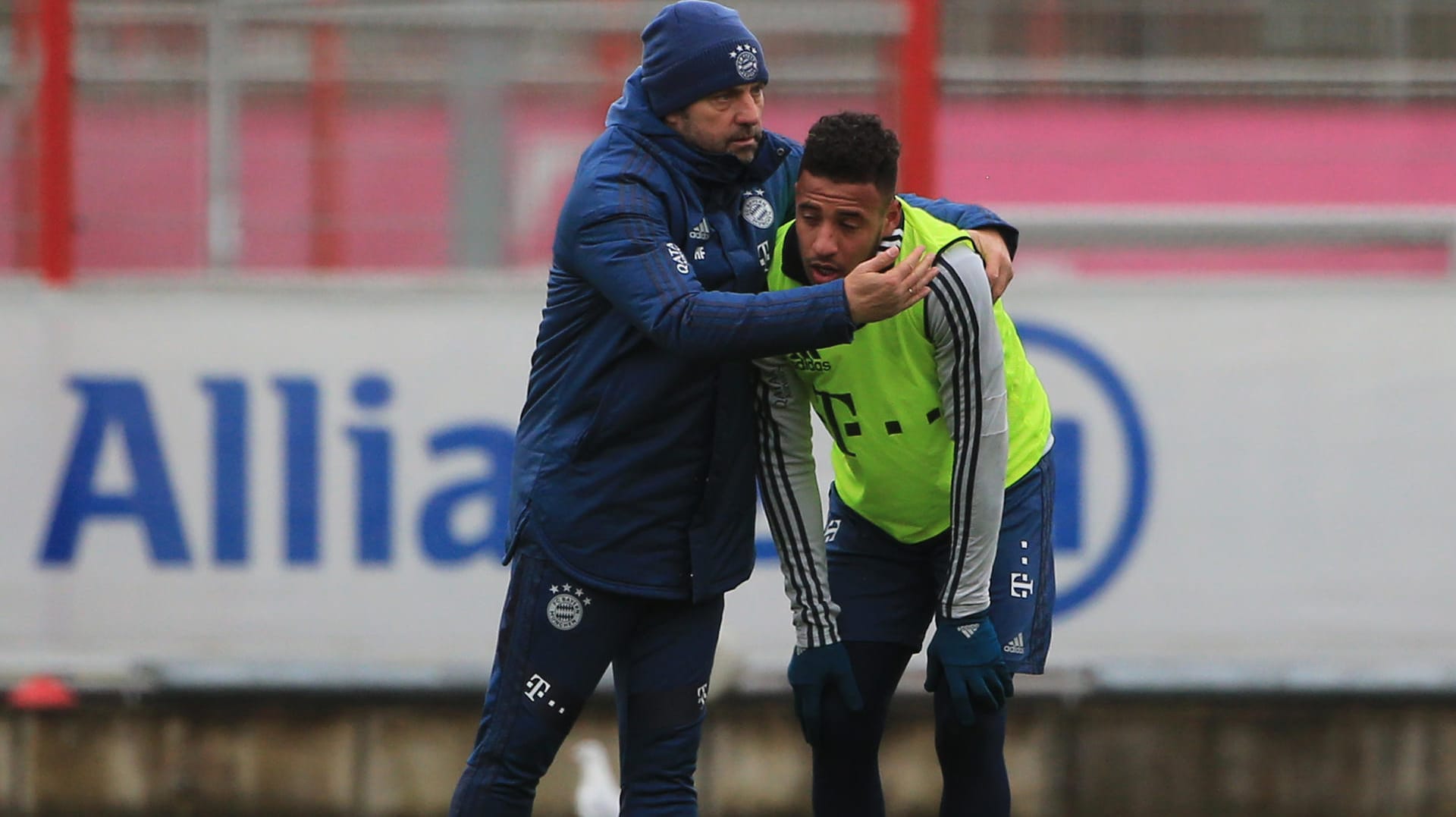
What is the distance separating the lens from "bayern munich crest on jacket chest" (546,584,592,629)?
3781mm

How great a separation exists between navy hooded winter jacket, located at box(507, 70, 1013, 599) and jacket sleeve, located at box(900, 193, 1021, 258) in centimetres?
32

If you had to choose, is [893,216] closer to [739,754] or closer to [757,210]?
[757,210]

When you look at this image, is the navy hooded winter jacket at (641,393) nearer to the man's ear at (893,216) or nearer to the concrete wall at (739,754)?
the man's ear at (893,216)

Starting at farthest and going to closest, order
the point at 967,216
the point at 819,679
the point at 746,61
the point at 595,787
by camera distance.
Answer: the point at 595,787
the point at 967,216
the point at 819,679
the point at 746,61

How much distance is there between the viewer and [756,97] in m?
3.71

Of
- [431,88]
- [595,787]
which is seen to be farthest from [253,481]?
[595,787]

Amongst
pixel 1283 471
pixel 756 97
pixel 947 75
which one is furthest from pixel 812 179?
pixel 1283 471

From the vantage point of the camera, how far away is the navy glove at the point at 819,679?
3869 millimetres

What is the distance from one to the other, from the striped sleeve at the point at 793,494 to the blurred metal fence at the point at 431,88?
2.12m

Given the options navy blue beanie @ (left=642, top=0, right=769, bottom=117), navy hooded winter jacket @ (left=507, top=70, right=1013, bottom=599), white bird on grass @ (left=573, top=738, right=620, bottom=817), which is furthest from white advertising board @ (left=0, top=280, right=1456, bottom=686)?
navy blue beanie @ (left=642, top=0, right=769, bottom=117)

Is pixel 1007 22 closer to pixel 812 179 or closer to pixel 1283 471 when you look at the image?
pixel 1283 471

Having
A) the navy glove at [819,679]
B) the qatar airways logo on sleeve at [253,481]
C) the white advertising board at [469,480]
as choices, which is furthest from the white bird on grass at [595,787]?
the navy glove at [819,679]

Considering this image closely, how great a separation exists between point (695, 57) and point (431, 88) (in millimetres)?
2453

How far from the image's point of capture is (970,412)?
3693mm
